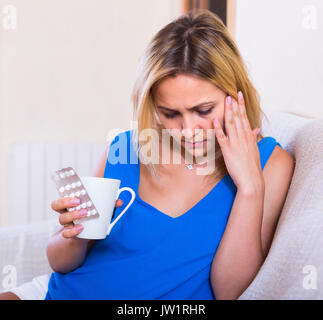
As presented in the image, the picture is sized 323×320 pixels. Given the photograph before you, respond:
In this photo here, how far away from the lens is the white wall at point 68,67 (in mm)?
2199

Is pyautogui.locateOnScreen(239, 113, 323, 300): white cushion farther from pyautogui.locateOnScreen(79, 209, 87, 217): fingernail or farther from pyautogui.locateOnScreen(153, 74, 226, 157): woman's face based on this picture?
pyautogui.locateOnScreen(79, 209, 87, 217): fingernail

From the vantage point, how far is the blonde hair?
0.91 meters

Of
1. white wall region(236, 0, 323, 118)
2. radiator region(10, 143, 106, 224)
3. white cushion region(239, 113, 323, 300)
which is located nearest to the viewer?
white cushion region(239, 113, 323, 300)

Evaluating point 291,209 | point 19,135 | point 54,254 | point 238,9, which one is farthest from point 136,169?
point 19,135

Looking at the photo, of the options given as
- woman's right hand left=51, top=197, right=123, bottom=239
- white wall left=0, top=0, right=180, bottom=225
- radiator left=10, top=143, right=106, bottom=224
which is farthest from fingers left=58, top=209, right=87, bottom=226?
white wall left=0, top=0, right=180, bottom=225

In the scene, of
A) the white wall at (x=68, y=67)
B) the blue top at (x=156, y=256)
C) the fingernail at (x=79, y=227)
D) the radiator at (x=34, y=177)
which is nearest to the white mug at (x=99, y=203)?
the fingernail at (x=79, y=227)

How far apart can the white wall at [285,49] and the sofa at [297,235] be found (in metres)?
0.26

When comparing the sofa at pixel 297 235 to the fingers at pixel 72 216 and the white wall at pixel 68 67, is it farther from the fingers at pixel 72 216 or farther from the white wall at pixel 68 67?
the white wall at pixel 68 67

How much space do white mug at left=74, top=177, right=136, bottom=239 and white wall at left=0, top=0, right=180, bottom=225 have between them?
1578 mm

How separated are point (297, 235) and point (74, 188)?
0.40m

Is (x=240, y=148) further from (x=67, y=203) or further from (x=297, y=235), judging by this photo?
(x=67, y=203)
